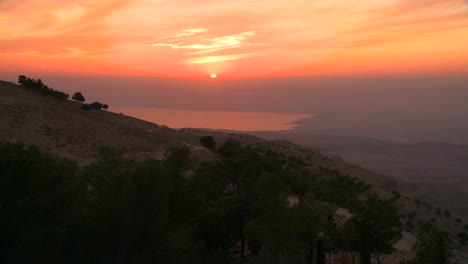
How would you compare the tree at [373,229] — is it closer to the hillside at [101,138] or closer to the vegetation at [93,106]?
the hillside at [101,138]

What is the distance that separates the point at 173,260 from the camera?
39.5 ft

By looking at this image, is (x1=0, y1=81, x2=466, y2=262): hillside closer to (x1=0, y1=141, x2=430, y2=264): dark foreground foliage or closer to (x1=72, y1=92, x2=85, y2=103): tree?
(x1=72, y1=92, x2=85, y2=103): tree

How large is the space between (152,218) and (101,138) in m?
28.5

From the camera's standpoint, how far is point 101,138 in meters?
39.2

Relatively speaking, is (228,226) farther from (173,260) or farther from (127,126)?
(127,126)

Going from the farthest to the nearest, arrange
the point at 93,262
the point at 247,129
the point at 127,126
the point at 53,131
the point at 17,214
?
1. the point at 247,129
2. the point at 127,126
3. the point at 53,131
4. the point at 93,262
5. the point at 17,214

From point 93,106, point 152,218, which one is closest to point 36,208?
point 152,218

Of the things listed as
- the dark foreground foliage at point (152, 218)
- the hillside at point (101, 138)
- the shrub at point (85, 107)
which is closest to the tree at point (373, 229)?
the dark foreground foliage at point (152, 218)

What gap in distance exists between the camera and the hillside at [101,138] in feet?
108

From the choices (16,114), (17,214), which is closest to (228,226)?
(17,214)

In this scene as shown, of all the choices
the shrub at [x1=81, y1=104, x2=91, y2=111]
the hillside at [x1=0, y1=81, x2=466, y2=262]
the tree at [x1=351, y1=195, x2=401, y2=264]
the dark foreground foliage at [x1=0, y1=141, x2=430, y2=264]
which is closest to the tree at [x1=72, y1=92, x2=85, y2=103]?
the hillside at [x1=0, y1=81, x2=466, y2=262]

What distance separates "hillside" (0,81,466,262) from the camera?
33.1 m

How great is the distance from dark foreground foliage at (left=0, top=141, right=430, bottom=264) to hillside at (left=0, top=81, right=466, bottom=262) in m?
Answer: 13.6

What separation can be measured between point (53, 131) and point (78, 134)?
6.80 feet
